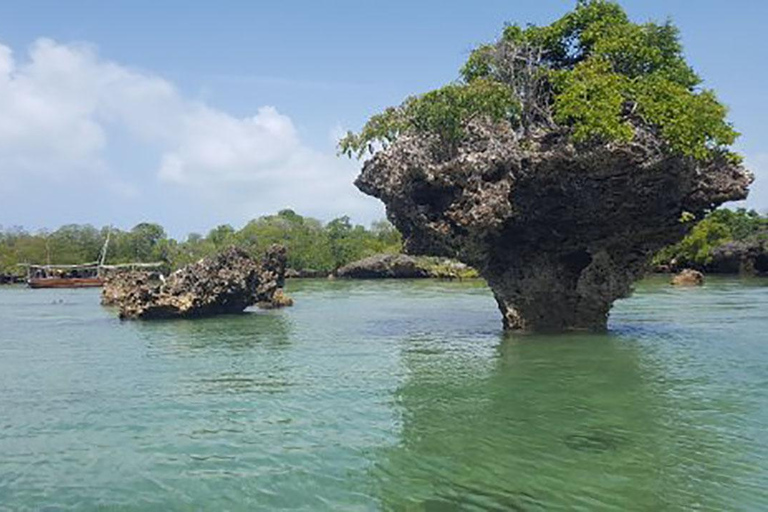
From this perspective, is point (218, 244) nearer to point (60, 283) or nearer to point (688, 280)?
point (60, 283)

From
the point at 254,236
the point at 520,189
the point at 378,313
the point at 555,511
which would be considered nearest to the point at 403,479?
the point at 555,511

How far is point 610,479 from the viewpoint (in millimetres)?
8836

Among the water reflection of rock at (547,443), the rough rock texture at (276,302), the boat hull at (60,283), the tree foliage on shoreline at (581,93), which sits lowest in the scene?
the water reflection of rock at (547,443)

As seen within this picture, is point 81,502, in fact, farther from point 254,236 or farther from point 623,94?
point 254,236

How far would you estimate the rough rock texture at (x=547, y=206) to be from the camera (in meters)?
20.5

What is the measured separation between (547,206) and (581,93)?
387cm

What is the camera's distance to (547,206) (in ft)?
73.5

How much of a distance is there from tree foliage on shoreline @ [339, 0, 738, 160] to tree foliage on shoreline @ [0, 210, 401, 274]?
65.1 m

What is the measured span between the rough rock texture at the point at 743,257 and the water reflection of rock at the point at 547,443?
55.3 m

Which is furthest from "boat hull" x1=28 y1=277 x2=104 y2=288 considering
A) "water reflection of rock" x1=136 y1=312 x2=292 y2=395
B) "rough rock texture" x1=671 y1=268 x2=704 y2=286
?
"rough rock texture" x1=671 y1=268 x2=704 y2=286

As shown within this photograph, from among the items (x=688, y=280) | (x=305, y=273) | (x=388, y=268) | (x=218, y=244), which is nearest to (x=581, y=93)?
(x=688, y=280)

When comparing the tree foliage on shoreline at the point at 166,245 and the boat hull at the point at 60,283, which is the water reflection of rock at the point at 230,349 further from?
the tree foliage on shoreline at the point at 166,245

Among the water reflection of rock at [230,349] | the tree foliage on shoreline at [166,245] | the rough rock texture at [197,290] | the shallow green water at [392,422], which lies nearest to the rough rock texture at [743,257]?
the tree foliage on shoreline at [166,245]

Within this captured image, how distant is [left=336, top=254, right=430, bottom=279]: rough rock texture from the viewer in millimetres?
78938
